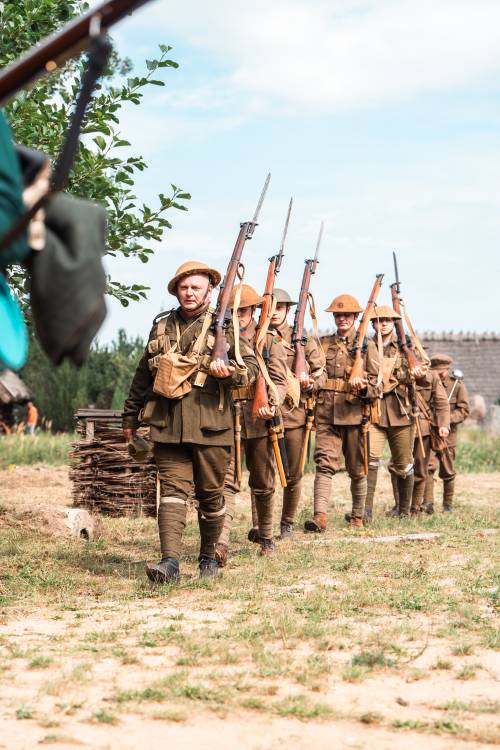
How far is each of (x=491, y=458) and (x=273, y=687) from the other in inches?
688

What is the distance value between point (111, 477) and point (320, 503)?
94.3 inches

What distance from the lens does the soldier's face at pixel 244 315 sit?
959cm

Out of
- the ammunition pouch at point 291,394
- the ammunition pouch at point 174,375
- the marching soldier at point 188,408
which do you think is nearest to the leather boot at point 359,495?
the ammunition pouch at point 291,394

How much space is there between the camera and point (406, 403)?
43.2 feet

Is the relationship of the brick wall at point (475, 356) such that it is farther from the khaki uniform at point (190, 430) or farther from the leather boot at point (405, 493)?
the khaki uniform at point (190, 430)

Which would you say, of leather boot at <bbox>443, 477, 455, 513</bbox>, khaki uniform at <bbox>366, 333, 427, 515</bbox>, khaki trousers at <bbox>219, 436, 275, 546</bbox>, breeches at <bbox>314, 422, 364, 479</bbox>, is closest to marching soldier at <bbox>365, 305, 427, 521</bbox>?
khaki uniform at <bbox>366, 333, 427, 515</bbox>

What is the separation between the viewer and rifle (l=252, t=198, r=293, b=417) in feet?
30.1

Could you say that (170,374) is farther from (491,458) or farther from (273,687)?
(491,458)

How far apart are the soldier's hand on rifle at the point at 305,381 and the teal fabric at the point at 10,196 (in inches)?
313

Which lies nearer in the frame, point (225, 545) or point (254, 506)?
point (225, 545)

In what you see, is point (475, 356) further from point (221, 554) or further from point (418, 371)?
→ point (221, 554)

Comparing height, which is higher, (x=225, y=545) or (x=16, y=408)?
(x=16, y=408)

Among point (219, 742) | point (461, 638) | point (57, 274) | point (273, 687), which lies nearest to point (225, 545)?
point (461, 638)

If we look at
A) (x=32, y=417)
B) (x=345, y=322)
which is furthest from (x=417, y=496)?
(x=32, y=417)
